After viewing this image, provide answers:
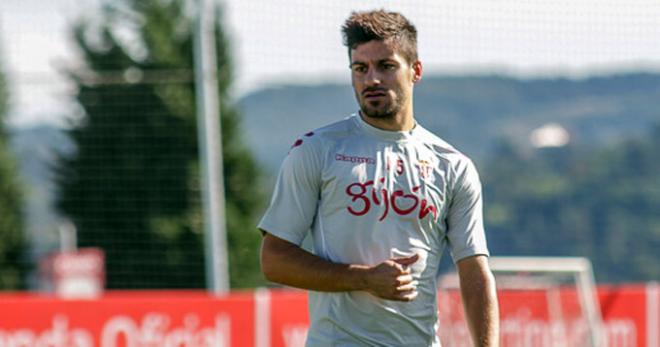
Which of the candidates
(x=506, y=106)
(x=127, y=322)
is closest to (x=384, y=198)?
(x=127, y=322)

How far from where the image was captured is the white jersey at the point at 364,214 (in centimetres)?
476

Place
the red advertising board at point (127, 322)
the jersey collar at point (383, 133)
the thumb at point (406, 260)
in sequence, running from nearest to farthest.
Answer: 1. the thumb at point (406, 260)
2. the jersey collar at point (383, 133)
3. the red advertising board at point (127, 322)

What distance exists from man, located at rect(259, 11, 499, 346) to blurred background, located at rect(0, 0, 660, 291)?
10870mm

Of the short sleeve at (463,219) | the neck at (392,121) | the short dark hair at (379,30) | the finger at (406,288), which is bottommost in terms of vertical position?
the finger at (406,288)

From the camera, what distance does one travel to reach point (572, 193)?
17391 mm

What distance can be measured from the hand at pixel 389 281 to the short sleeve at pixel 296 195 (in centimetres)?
29

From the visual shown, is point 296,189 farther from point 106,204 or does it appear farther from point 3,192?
point 3,192

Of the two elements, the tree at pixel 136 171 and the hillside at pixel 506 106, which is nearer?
the tree at pixel 136 171

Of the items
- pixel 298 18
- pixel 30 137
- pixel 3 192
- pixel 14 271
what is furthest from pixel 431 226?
pixel 3 192

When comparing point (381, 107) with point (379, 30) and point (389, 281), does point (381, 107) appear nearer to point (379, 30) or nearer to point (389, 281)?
point (379, 30)

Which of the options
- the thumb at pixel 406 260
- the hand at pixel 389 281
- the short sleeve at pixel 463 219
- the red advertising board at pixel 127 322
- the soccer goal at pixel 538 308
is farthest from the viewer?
the soccer goal at pixel 538 308

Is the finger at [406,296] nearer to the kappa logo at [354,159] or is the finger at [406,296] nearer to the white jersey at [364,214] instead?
the white jersey at [364,214]

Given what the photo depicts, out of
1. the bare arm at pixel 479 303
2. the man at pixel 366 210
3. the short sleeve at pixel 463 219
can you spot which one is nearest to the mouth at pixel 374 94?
the man at pixel 366 210

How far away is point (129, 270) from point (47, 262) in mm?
5464
